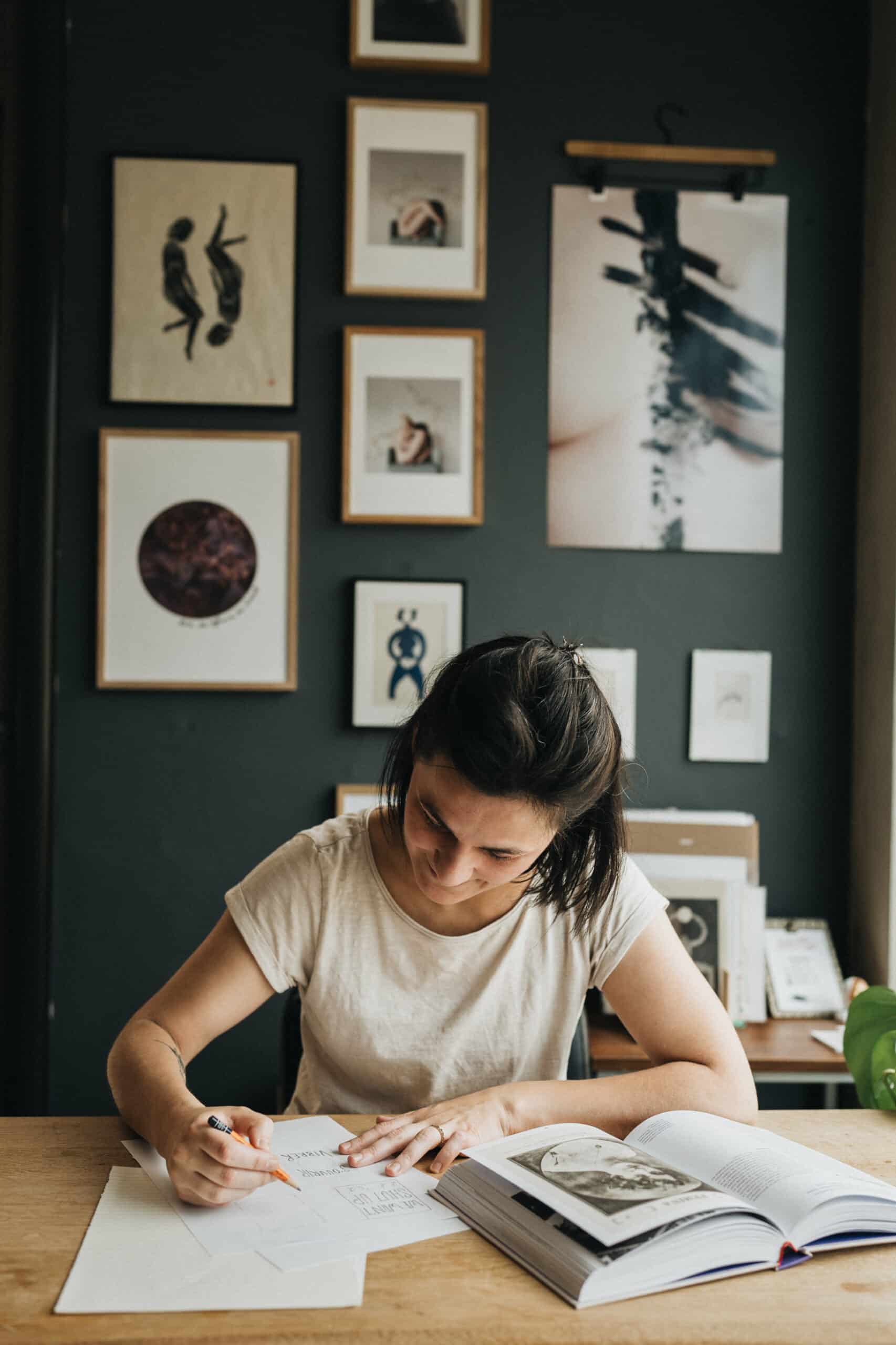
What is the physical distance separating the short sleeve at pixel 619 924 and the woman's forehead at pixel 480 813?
0.27m

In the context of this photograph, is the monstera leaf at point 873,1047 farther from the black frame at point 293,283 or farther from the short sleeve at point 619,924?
the black frame at point 293,283

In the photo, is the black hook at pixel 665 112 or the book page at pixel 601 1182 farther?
the black hook at pixel 665 112

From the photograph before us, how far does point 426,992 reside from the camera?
1.56 metres

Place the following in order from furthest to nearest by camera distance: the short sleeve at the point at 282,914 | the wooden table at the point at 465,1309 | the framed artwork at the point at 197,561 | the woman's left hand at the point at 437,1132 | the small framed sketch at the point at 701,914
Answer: the framed artwork at the point at 197,561, the small framed sketch at the point at 701,914, the short sleeve at the point at 282,914, the woman's left hand at the point at 437,1132, the wooden table at the point at 465,1309

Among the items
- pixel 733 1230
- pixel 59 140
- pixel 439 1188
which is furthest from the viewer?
pixel 59 140

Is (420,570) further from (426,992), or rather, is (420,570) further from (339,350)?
(426,992)

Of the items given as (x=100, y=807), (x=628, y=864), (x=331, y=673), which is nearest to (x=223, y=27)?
(x=331, y=673)

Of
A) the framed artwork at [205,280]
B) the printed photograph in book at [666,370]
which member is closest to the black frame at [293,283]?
the framed artwork at [205,280]

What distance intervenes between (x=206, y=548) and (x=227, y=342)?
1.53 ft

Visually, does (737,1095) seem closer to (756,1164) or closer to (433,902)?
(756,1164)

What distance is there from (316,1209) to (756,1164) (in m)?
0.45

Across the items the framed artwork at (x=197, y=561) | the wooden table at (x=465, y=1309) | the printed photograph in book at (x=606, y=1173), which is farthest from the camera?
the framed artwork at (x=197, y=561)

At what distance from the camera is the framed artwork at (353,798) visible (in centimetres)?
260

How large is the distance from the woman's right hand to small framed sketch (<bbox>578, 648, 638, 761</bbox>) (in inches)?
64.6
